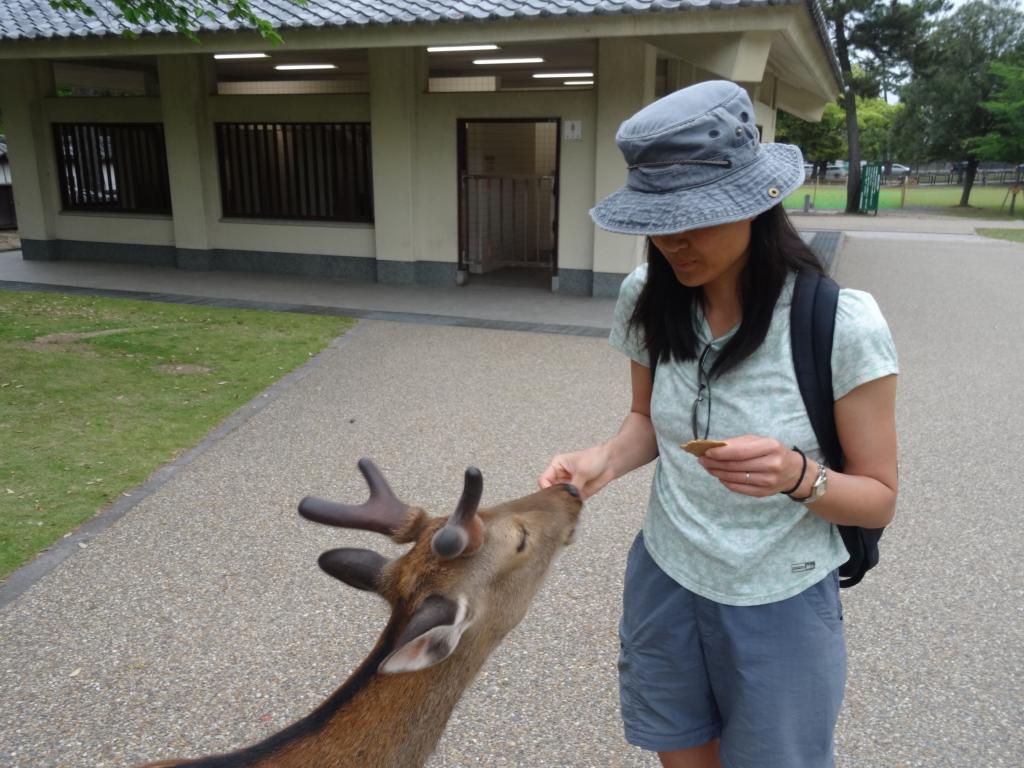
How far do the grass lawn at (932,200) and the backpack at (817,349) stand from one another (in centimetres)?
3196

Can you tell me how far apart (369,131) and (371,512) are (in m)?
12.8

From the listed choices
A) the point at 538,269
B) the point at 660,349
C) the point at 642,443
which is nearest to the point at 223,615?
the point at 642,443

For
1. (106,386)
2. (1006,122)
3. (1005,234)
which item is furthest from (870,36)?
(106,386)

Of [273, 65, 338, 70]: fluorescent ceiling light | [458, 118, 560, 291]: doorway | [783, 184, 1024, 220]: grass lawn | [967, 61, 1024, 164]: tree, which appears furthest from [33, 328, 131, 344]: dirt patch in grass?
[967, 61, 1024, 164]: tree

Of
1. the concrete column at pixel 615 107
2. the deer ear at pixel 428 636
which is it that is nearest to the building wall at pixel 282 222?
the concrete column at pixel 615 107

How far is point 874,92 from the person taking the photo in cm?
3569

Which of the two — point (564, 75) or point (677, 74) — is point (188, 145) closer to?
point (564, 75)

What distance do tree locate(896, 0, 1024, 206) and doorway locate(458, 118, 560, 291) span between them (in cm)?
3041

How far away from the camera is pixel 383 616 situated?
4273 mm

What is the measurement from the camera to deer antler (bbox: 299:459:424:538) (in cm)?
215

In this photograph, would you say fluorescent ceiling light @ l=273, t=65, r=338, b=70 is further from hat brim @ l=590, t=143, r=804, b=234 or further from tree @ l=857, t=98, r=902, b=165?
tree @ l=857, t=98, r=902, b=165

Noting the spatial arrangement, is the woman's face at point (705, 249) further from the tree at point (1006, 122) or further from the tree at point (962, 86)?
the tree at point (962, 86)

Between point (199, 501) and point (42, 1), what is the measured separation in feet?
43.7

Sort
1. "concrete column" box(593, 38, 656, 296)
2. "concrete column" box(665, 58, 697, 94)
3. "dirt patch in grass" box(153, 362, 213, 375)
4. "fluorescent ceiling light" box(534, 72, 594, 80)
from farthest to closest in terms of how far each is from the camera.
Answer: "fluorescent ceiling light" box(534, 72, 594, 80) → "concrete column" box(665, 58, 697, 94) → "concrete column" box(593, 38, 656, 296) → "dirt patch in grass" box(153, 362, 213, 375)
